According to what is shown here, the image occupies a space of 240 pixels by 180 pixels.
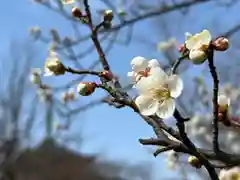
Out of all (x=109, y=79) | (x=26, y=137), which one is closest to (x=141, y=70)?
(x=109, y=79)

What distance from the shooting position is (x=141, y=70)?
2.62 feet

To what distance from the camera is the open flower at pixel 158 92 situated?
727 millimetres

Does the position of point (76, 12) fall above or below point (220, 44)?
above

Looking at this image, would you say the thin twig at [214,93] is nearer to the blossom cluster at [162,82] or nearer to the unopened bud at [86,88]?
the blossom cluster at [162,82]

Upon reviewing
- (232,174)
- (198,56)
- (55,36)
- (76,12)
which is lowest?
(232,174)

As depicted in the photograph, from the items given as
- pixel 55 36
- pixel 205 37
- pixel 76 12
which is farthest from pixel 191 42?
pixel 55 36

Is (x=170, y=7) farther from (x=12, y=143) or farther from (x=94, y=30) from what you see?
(x=12, y=143)

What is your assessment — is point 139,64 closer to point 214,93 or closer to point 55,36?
point 214,93

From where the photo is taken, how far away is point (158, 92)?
0.76 m

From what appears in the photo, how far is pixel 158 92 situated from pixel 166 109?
5 cm

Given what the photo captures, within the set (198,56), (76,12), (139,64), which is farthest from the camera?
(76,12)

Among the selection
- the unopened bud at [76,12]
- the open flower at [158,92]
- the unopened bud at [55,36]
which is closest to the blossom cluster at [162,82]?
the open flower at [158,92]

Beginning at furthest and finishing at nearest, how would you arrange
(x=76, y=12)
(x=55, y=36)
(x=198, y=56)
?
(x=55, y=36) < (x=76, y=12) < (x=198, y=56)

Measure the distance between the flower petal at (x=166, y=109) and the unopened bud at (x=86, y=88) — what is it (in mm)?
162
